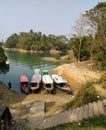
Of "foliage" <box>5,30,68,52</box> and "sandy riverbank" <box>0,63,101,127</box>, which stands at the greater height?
"foliage" <box>5,30,68,52</box>

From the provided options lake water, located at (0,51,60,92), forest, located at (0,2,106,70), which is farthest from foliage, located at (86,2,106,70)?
lake water, located at (0,51,60,92)

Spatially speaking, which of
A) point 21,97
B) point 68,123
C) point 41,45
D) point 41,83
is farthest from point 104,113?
point 41,45

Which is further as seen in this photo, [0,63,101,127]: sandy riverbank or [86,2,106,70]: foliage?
[86,2,106,70]: foliage

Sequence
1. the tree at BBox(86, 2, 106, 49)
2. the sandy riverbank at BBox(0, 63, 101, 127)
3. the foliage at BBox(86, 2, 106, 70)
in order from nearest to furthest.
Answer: the sandy riverbank at BBox(0, 63, 101, 127) → the foliage at BBox(86, 2, 106, 70) → the tree at BBox(86, 2, 106, 49)

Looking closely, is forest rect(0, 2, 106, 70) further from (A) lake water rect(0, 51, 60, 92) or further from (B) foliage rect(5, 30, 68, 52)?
(B) foliage rect(5, 30, 68, 52)

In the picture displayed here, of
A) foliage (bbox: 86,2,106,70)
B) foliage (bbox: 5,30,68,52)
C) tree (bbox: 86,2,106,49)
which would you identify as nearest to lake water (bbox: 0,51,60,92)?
foliage (bbox: 86,2,106,70)

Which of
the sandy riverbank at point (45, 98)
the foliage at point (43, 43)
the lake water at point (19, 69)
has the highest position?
the foliage at point (43, 43)

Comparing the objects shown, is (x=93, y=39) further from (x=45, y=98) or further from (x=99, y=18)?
(x=45, y=98)

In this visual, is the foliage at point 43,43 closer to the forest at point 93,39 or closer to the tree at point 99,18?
the forest at point 93,39

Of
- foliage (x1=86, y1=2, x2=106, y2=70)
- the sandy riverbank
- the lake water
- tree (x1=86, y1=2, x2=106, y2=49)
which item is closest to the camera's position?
the sandy riverbank

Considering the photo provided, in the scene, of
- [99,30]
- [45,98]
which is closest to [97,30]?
[99,30]

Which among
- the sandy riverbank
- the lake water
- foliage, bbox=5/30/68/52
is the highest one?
foliage, bbox=5/30/68/52

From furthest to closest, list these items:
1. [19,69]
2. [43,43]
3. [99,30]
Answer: [43,43], [19,69], [99,30]

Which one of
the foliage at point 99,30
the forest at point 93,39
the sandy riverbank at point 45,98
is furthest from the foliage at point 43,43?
the foliage at point 99,30
